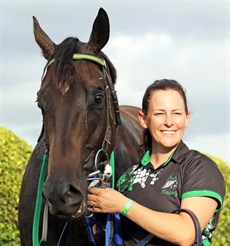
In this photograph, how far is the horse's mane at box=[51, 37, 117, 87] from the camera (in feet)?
12.8

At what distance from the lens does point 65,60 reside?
3.98 meters

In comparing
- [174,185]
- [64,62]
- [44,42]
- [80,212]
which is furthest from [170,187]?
[44,42]

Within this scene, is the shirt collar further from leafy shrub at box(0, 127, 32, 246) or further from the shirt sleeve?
leafy shrub at box(0, 127, 32, 246)

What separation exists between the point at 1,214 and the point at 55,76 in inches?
174

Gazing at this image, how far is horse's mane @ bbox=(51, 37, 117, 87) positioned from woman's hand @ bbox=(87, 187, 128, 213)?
708mm

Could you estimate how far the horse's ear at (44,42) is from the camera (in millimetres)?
4496

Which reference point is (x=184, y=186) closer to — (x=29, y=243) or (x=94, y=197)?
(x=94, y=197)

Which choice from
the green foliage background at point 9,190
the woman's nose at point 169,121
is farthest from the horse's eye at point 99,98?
the green foliage background at point 9,190

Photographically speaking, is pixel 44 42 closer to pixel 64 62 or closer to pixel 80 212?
pixel 64 62

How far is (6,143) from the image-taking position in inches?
325

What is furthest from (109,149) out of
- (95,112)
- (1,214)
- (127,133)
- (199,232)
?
(1,214)

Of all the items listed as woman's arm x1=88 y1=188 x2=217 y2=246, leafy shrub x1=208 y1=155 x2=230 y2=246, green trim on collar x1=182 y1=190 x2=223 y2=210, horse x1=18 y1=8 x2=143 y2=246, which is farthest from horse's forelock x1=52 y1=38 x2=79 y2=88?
leafy shrub x1=208 y1=155 x2=230 y2=246

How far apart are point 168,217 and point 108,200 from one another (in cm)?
32

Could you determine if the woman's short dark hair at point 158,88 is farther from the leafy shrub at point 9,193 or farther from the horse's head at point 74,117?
the leafy shrub at point 9,193
